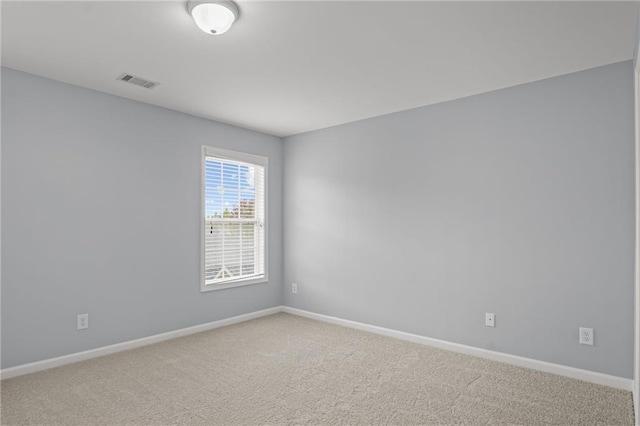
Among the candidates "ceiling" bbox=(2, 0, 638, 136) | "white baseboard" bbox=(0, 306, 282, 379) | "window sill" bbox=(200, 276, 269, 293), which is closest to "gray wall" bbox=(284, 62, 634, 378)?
"ceiling" bbox=(2, 0, 638, 136)

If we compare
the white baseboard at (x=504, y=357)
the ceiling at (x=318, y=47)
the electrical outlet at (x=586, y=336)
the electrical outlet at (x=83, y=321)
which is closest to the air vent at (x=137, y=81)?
the ceiling at (x=318, y=47)

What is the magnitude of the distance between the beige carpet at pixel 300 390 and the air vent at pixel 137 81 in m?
2.41

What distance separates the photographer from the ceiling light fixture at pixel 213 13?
2086mm

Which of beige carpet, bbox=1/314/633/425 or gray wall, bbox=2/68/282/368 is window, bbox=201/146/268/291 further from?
beige carpet, bbox=1/314/633/425

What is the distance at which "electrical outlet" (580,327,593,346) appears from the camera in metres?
2.92

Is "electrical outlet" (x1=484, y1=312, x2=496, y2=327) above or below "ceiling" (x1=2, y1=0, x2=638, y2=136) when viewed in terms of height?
below

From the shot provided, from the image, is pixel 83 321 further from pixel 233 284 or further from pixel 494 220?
pixel 494 220

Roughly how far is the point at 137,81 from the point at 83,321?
7.02ft

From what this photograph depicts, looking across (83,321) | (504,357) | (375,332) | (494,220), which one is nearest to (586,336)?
(504,357)

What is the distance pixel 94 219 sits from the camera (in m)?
3.46

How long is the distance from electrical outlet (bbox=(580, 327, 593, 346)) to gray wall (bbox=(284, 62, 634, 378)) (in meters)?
0.04

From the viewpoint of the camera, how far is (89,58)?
9.31 ft

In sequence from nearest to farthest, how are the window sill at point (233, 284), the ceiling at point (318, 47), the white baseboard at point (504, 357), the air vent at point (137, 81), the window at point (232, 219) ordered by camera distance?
the ceiling at point (318, 47)
the white baseboard at point (504, 357)
the air vent at point (137, 81)
the window sill at point (233, 284)
the window at point (232, 219)

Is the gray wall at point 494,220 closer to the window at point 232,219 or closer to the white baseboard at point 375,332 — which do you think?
the white baseboard at point 375,332
